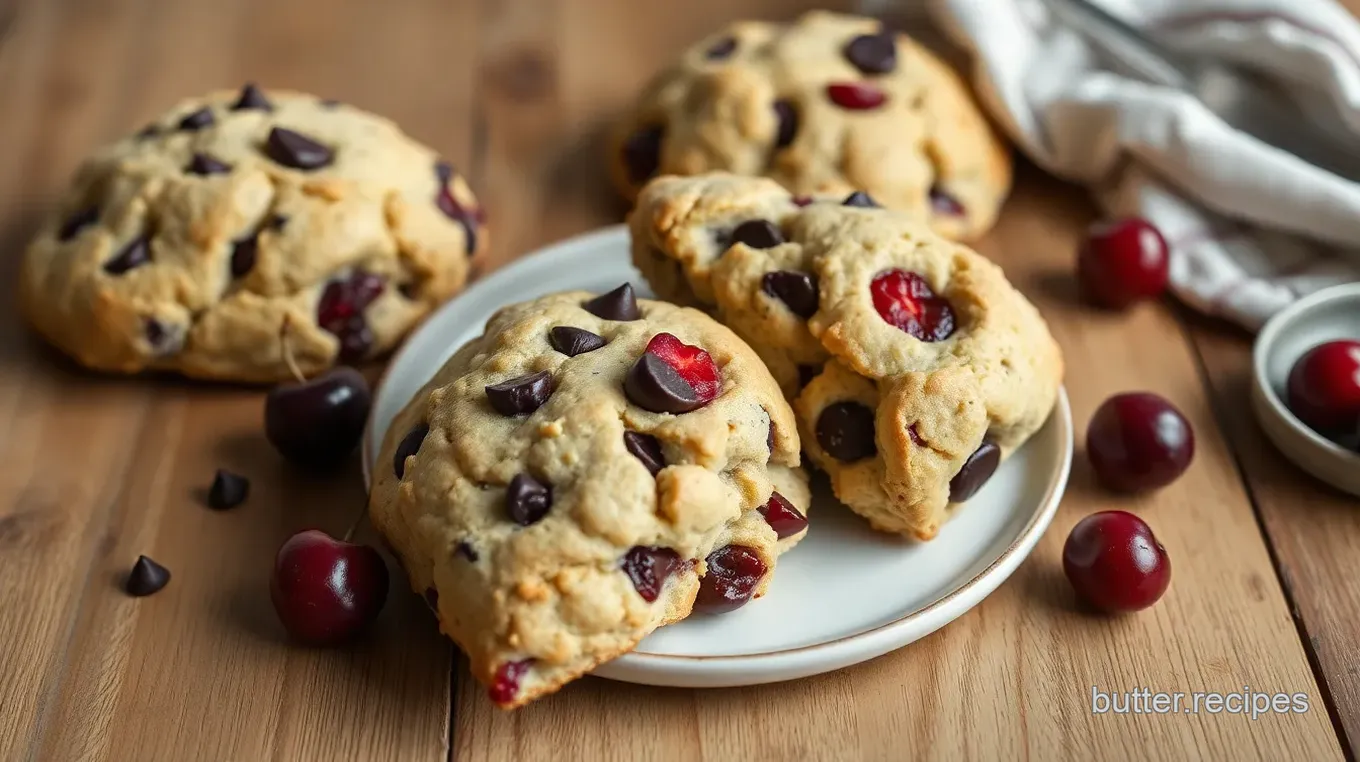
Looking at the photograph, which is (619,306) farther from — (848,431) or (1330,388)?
(1330,388)

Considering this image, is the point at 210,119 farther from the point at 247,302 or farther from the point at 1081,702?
the point at 1081,702

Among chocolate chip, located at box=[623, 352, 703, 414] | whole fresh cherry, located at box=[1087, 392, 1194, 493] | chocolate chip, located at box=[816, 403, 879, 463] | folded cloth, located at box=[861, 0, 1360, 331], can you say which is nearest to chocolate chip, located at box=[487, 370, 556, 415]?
chocolate chip, located at box=[623, 352, 703, 414]

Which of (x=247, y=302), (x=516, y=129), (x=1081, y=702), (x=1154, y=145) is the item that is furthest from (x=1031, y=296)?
(x=247, y=302)

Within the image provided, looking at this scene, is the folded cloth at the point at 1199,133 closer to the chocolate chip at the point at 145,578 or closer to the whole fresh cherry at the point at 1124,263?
the whole fresh cherry at the point at 1124,263

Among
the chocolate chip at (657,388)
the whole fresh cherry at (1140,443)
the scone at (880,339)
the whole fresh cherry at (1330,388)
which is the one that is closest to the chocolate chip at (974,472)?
the scone at (880,339)

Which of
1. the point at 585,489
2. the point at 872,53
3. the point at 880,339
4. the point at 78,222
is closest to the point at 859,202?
the point at 880,339

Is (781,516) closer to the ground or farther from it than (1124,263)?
farther from it

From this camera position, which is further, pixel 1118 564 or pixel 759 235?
pixel 759 235
